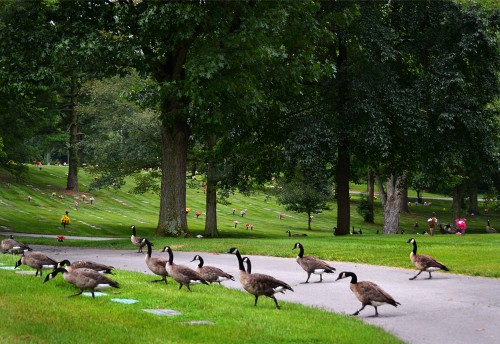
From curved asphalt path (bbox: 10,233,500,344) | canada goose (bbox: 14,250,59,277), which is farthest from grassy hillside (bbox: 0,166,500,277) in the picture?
canada goose (bbox: 14,250,59,277)

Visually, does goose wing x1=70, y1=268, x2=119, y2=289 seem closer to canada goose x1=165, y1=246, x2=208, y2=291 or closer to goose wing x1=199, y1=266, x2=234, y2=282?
canada goose x1=165, y1=246, x2=208, y2=291

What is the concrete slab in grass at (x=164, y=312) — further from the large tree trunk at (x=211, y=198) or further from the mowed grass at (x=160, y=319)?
the large tree trunk at (x=211, y=198)

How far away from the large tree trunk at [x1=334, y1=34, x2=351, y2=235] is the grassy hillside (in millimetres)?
1667

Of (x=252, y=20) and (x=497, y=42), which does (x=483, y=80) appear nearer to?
(x=497, y=42)

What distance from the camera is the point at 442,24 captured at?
36.1 metres

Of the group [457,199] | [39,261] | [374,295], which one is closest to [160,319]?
[374,295]

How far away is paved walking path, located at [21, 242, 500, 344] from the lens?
1156 cm

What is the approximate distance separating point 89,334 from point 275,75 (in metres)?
22.2

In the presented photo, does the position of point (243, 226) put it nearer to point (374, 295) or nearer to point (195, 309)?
point (374, 295)

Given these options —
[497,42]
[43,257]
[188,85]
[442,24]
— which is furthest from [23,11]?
[497,42]

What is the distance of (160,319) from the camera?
A: 434 inches

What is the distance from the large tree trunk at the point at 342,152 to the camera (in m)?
35.4

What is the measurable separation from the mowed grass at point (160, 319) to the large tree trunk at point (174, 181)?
16776 millimetres

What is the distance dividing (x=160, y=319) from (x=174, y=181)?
20503 millimetres
